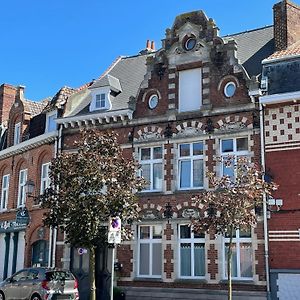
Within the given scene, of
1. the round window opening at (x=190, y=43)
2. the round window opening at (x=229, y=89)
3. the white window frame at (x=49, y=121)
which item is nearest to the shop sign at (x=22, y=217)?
the white window frame at (x=49, y=121)

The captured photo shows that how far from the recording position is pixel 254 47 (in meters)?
22.4

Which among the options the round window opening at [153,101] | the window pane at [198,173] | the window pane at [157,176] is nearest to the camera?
the window pane at [198,173]

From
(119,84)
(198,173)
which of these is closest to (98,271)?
(198,173)

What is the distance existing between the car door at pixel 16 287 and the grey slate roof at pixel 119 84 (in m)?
7.81

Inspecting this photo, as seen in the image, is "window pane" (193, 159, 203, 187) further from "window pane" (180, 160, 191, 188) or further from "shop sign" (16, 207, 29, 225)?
"shop sign" (16, 207, 29, 225)

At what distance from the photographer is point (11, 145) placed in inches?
1163

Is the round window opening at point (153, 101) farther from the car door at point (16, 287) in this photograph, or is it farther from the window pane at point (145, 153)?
the car door at point (16, 287)

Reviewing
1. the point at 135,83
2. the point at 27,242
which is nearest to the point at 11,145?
the point at 27,242

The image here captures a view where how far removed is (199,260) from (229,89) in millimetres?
6580

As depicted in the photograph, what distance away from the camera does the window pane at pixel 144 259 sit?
21062mm

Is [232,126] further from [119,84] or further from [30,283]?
[30,283]

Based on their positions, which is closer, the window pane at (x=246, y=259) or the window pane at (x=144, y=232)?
the window pane at (x=246, y=259)

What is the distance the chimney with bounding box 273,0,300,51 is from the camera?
2084 cm

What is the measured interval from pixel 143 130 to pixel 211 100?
3.15 m
